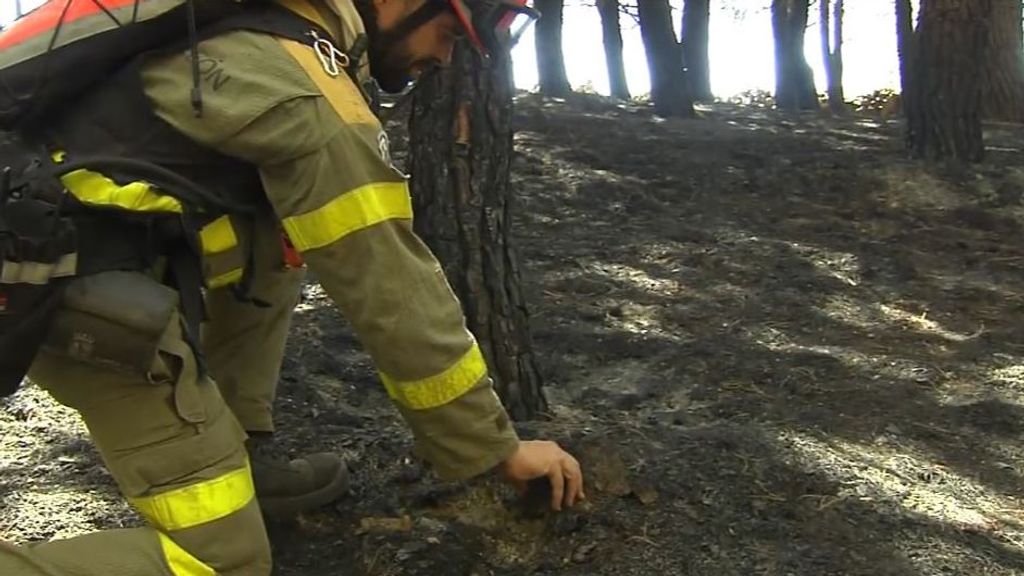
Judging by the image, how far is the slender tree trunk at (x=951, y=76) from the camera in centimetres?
657

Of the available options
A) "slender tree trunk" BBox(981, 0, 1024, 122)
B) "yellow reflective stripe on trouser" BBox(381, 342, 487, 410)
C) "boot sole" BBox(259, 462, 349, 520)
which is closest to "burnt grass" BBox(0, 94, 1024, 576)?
"boot sole" BBox(259, 462, 349, 520)

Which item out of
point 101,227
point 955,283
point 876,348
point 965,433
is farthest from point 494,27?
point 955,283

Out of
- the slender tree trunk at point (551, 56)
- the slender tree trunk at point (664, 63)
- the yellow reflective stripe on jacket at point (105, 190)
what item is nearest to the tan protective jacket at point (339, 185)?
the yellow reflective stripe on jacket at point (105, 190)

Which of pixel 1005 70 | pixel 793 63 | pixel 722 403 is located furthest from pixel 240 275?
pixel 793 63

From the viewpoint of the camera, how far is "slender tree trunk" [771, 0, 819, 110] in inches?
616

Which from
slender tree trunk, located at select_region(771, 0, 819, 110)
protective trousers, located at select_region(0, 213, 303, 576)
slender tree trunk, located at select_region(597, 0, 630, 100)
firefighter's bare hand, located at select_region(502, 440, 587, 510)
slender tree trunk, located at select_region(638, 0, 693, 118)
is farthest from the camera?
slender tree trunk, located at select_region(597, 0, 630, 100)

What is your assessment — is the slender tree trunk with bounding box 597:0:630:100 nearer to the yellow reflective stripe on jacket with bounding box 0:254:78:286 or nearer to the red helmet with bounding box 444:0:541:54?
the red helmet with bounding box 444:0:541:54

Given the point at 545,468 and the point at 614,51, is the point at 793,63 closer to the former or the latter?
the point at 614,51

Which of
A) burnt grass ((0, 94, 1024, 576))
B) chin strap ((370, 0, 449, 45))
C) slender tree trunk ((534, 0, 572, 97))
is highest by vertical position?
slender tree trunk ((534, 0, 572, 97))

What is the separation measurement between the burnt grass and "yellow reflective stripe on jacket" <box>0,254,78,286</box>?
102 cm

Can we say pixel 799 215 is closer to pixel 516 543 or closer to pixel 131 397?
pixel 516 543

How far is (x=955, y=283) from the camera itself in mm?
4863

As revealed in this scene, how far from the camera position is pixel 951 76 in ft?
21.6

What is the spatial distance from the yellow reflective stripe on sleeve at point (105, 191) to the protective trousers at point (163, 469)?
144 millimetres
